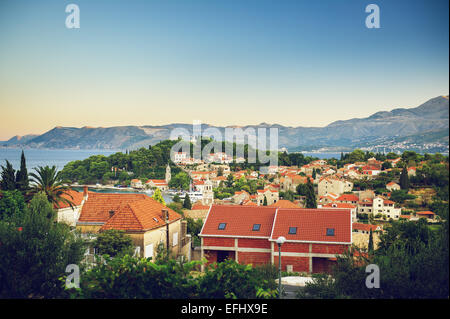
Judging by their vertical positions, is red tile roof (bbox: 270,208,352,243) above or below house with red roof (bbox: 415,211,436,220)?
above

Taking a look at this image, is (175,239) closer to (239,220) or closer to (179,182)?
(239,220)

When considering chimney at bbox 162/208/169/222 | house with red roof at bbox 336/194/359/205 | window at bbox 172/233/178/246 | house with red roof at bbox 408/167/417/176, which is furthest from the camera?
house with red roof at bbox 408/167/417/176

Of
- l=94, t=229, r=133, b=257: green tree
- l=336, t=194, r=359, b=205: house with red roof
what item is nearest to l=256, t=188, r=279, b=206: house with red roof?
l=336, t=194, r=359, b=205: house with red roof

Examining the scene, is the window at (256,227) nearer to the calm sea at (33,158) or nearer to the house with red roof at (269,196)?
the calm sea at (33,158)

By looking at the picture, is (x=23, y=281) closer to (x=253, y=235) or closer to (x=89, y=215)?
(x=89, y=215)

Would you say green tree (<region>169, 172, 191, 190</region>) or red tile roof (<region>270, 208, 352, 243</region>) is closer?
red tile roof (<region>270, 208, 352, 243</region>)

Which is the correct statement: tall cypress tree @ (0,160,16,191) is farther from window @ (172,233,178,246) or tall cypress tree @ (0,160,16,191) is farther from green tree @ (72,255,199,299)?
green tree @ (72,255,199,299)
